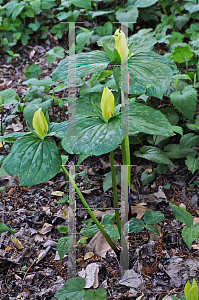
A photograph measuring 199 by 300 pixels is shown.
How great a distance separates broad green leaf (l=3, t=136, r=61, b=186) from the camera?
96 centimetres

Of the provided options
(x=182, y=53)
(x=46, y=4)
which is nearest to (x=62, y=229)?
(x=182, y=53)

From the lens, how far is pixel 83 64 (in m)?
0.97

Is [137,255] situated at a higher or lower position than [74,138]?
lower

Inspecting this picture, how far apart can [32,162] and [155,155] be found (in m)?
0.93

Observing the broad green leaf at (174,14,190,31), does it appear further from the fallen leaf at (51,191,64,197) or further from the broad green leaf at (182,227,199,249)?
the broad green leaf at (182,227,199,249)

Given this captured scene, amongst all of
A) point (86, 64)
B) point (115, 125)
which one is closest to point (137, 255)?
point (115, 125)

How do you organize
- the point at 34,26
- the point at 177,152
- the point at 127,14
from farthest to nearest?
the point at 34,26 < the point at 127,14 < the point at 177,152

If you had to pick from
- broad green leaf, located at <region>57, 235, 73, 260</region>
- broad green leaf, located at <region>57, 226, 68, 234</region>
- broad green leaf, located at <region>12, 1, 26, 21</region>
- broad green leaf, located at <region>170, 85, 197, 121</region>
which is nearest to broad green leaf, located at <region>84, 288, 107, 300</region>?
broad green leaf, located at <region>57, 235, 73, 260</region>

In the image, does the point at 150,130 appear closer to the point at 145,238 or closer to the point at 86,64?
the point at 86,64

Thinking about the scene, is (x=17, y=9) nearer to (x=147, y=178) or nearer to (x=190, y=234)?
(x=147, y=178)

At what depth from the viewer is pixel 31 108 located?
1.97 meters

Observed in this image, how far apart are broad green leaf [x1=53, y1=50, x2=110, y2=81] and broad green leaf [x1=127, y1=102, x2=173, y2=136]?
0.18 m

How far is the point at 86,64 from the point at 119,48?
0.13 m

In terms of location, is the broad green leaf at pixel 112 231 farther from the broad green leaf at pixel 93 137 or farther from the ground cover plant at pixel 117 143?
the broad green leaf at pixel 93 137
